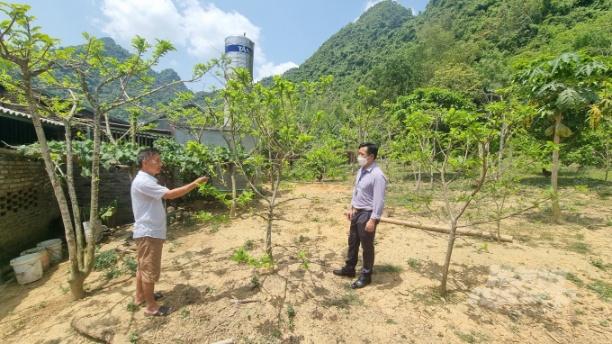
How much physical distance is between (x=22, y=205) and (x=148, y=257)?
473 cm

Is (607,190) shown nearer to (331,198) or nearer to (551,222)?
(551,222)

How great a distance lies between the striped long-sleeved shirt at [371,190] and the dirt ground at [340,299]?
1.01 metres

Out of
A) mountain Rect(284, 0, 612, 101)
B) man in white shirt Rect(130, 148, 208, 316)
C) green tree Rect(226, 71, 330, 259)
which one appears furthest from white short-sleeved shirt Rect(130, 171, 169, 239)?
mountain Rect(284, 0, 612, 101)

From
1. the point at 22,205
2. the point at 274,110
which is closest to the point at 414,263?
the point at 274,110

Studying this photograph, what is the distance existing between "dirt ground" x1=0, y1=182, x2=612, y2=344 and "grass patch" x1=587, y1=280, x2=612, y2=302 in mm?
20

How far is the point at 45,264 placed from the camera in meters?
4.76

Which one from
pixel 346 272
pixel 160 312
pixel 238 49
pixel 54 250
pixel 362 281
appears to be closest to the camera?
pixel 160 312

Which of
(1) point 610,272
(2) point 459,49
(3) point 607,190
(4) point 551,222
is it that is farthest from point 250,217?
(2) point 459,49

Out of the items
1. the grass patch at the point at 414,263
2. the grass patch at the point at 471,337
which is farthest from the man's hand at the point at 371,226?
the grass patch at the point at 414,263

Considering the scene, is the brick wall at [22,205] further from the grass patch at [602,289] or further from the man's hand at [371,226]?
the grass patch at [602,289]

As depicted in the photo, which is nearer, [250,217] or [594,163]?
[250,217]

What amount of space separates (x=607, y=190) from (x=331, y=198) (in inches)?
341

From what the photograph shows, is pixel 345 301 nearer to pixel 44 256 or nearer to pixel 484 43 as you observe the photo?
pixel 44 256

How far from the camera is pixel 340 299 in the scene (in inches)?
134
